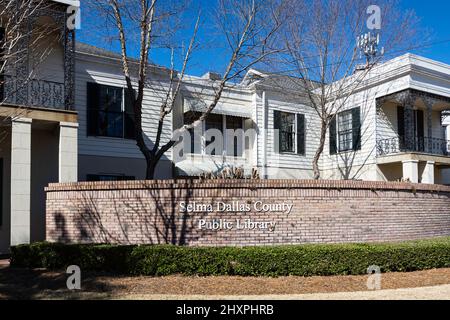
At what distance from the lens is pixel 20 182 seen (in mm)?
13078

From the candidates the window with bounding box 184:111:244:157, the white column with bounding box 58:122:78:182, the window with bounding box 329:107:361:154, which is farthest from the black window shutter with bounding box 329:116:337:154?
the white column with bounding box 58:122:78:182

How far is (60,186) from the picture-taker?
12.5 meters

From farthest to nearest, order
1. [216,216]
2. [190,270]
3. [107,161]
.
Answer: [107,161] → [216,216] → [190,270]

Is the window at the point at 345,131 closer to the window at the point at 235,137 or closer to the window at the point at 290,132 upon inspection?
the window at the point at 290,132

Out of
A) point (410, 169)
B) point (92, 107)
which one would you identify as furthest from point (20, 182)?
point (410, 169)

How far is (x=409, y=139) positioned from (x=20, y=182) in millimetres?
16242

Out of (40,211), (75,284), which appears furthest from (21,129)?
(75,284)

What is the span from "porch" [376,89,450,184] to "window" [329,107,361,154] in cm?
104

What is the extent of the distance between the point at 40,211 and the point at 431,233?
40.4ft

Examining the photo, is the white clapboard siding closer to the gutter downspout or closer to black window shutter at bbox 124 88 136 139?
black window shutter at bbox 124 88 136 139

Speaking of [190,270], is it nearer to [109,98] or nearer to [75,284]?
[75,284]

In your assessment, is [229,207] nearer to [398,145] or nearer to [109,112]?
[109,112]

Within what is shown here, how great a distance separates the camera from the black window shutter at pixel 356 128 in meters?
22.0

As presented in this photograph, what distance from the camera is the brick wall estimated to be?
37.5ft
